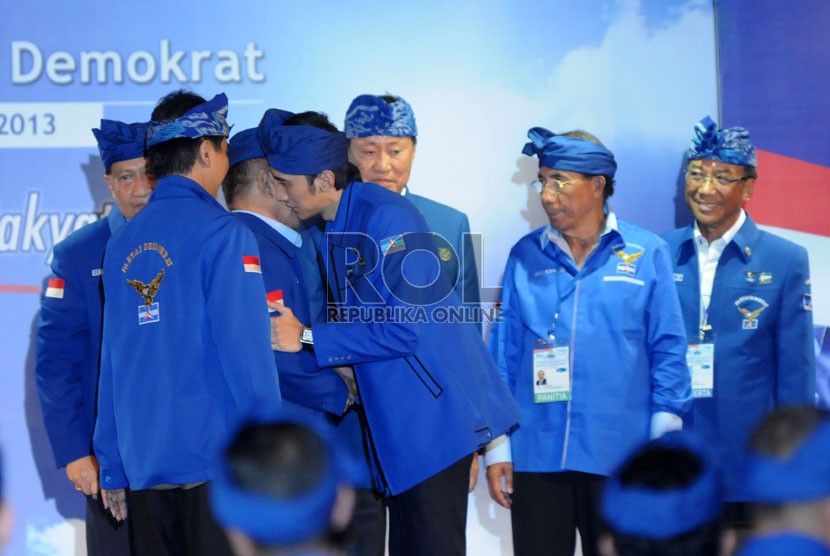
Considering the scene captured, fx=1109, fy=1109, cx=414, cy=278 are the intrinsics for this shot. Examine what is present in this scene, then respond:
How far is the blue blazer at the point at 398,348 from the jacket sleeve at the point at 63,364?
1002mm

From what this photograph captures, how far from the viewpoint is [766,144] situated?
4809mm

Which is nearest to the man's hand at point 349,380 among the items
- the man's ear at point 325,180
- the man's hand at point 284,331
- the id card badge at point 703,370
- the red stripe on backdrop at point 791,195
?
the man's hand at point 284,331

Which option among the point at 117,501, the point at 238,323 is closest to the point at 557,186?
the point at 238,323

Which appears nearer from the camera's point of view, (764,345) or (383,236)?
(383,236)

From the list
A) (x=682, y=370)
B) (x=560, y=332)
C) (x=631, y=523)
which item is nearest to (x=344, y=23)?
(x=560, y=332)

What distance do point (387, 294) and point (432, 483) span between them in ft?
1.92

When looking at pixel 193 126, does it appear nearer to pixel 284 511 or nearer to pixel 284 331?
pixel 284 331

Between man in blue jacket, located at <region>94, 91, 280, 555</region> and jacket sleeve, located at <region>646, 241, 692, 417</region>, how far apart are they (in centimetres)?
167

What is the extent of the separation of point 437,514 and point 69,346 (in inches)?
56.6

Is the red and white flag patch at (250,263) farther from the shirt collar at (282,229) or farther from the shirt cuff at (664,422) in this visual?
the shirt cuff at (664,422)

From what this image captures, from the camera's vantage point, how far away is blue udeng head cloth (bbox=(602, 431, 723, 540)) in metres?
1.55

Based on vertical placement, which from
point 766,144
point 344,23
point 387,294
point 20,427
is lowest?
point 20,427

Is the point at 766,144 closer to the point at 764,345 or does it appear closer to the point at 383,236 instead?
the point at 764,345

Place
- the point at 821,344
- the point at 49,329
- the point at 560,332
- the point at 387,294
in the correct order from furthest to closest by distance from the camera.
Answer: the point at 821,344 < the point at 560,332 < the point at 49,329 < the point at 387,294
